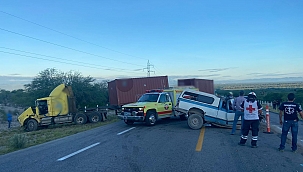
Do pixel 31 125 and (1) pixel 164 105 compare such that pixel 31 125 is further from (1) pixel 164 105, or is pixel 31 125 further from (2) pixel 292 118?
(2) pixel 292 118

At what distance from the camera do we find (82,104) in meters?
38.3

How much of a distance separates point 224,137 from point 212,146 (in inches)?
83.3

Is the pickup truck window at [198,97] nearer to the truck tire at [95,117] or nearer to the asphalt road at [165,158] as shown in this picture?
the asphalt road at [165,158]

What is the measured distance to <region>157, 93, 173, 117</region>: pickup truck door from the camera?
1627 centimetres

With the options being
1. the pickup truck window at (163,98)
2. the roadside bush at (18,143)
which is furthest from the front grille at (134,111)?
the roadside bush at (18,143)

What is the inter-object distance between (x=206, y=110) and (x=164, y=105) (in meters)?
3.39

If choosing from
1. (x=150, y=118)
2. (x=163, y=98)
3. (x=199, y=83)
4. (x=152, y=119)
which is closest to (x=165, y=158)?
(x=150, y=118)

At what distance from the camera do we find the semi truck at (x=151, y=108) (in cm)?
1524

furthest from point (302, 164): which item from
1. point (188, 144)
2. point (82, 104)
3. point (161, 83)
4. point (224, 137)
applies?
point (82, 104)

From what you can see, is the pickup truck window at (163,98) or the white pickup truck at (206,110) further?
the pickup truck window at (163,98)

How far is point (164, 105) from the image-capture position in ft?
54.3

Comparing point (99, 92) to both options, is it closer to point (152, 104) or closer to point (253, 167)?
point (152, 104)

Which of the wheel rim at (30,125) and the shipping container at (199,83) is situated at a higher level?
the shipping container at (199,83)

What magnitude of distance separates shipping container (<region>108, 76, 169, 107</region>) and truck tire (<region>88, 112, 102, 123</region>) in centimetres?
192
